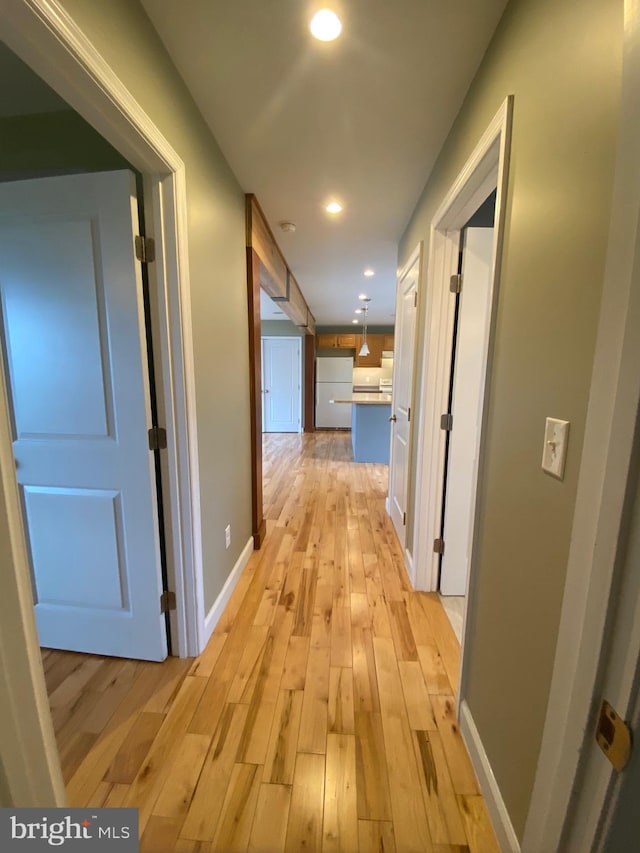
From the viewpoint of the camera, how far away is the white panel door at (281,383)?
7320 millimetres

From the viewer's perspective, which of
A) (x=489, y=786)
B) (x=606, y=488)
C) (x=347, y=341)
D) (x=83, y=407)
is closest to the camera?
(x=606, y=488)

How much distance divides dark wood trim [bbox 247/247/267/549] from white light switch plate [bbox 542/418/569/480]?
6.26ft

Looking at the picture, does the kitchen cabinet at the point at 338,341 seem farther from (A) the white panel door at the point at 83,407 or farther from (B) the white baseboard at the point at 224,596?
(A) the white panel door at the point at 83,407

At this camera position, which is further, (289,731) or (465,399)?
(465,399)

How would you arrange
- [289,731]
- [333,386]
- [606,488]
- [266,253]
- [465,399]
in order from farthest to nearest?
[333,386], [266,253], [465,399], [289,731], [606,488]

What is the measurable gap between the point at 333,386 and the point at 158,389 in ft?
21.3

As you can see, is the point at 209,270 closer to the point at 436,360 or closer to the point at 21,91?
the point at 21,91

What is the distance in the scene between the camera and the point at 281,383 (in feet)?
24.4

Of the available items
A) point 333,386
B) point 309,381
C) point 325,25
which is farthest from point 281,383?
point 325,25

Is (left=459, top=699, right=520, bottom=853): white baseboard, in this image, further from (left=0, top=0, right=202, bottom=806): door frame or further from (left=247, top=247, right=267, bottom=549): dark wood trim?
(left=247, top=247, right=267, bottom=549): dark wood trim

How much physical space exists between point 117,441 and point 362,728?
4.76 ft

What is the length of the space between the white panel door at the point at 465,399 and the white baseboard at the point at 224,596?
1266 millimetres

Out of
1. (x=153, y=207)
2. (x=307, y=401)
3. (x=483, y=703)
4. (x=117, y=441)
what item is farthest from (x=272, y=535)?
(x=307, y=401)

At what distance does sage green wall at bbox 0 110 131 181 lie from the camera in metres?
1.38
